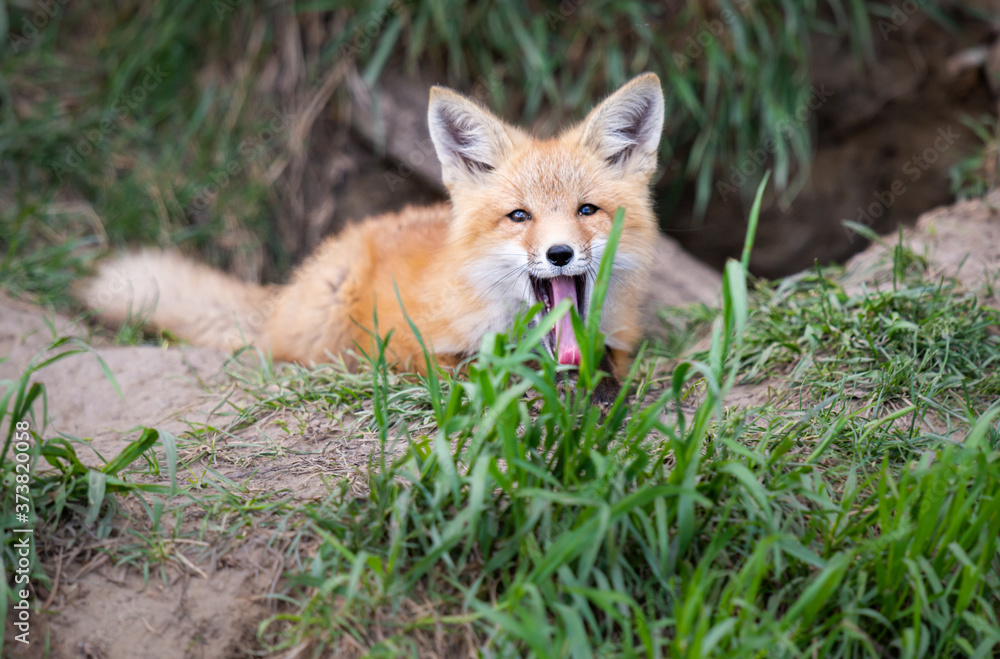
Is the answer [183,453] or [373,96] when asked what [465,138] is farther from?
[373,96]

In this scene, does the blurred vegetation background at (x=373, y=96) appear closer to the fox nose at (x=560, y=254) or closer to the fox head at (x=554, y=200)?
the fox head at (x=554, y=200)

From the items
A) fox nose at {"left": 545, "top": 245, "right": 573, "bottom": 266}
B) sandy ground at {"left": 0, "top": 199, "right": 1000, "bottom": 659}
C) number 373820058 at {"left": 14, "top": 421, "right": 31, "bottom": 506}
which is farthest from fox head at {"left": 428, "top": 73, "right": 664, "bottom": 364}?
number 373820058 at {"left": 14, "top": 421, "right": 31, "bottom": 506}

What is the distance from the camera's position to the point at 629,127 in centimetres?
294

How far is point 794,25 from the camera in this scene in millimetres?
4254

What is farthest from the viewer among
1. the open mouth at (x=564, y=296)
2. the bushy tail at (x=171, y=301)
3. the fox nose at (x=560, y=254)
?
the bushy tail at (x=171, y=301)

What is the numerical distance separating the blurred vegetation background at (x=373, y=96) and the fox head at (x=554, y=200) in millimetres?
1616

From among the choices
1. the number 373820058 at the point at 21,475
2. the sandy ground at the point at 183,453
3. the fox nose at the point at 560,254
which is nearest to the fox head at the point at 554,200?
the fox nose at the point at 560,254

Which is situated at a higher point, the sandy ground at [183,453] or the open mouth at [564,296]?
the open mouth at [564,296]

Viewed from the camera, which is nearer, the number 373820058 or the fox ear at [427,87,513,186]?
the number 373820058

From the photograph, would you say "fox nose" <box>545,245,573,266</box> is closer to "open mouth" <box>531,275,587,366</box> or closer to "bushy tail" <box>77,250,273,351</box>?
"open mouth" <box>531,275,587,366</box>

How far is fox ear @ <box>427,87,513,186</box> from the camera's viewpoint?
9.27 feet

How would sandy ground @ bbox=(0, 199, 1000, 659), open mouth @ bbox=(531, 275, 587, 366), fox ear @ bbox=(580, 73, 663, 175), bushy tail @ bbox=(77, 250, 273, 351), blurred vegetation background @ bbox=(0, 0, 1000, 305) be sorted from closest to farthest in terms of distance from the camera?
sandy ground @ bbox=(0, 199, 1000, 659), open mouth @ bbox=(531, 275, 587, 366), fox ear @ bbox=(580, 73, 663, 175), bushy tail @ bbox=(77, 250, 273, 351), blurred vegetation background @ bbox=(0, 0, 1000, 305)

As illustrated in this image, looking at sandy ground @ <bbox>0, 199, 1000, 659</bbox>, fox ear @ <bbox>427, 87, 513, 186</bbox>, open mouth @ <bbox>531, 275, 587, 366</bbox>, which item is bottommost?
sandy ground @ <bbox>0, 199, 1000, 659</bbox>

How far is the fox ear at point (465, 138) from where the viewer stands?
282 centimetres
